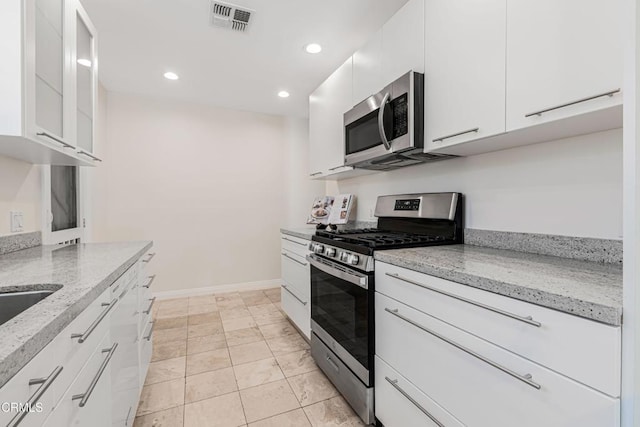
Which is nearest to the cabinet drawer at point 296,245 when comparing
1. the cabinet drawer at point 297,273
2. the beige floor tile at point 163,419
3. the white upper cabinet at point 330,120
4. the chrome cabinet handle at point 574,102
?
the cabinet drawer at point 297,273

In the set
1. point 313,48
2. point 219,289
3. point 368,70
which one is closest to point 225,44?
point 313,48

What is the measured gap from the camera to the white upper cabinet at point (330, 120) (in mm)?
2523

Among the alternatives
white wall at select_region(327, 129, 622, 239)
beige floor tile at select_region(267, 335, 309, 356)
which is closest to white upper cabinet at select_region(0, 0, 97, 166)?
beige floor tile at select_region(267, 335, 309, 356)

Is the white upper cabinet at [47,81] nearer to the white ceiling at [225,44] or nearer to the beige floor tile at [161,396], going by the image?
the white ceiling at [225,44]

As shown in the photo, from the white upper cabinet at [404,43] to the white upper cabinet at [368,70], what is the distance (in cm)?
5

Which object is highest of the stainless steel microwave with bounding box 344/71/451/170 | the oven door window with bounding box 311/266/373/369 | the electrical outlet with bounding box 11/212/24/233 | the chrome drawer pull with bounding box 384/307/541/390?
the stainless steel microwave with bounding box 344/71/451/170

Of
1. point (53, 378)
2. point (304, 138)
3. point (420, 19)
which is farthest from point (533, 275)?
point (304, 138)

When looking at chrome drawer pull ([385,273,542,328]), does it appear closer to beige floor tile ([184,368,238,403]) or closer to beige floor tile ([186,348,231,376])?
beige floor tile ([184,368,238,403])

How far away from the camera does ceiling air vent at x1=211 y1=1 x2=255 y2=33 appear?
6.52 feet

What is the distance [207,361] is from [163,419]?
0.61 metres

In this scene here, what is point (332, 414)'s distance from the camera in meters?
1.65

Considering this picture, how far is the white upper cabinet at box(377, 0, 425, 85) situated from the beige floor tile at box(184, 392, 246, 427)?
220 centimetres

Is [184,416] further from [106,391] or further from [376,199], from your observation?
[376,199]

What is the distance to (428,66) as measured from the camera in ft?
5.38
